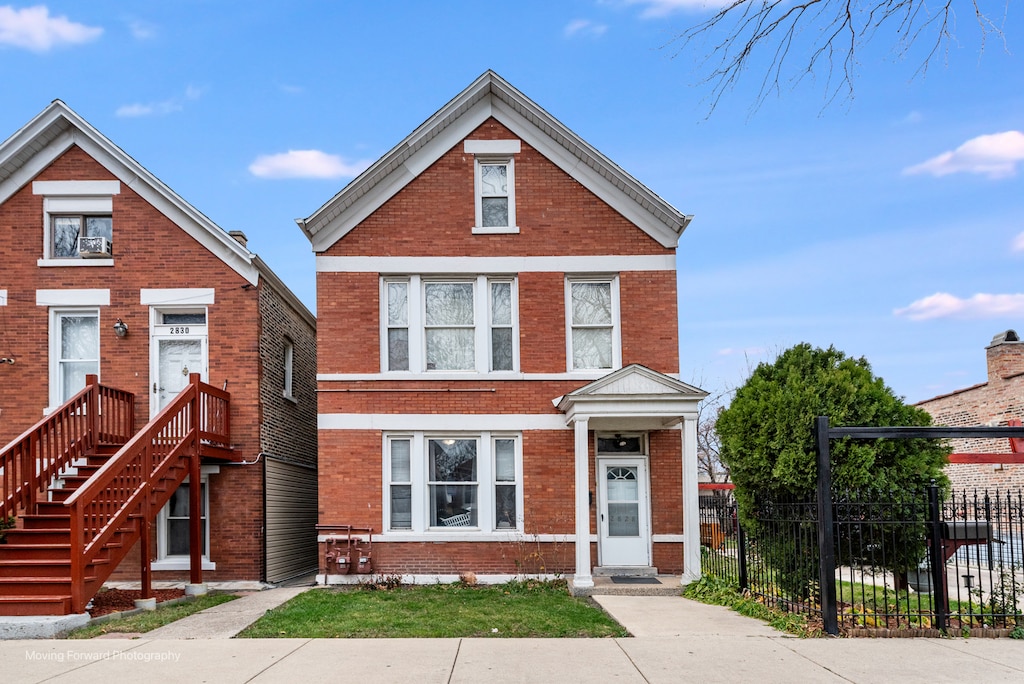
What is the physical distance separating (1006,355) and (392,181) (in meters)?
16.6

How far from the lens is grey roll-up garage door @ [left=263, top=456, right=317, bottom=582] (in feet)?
52.0

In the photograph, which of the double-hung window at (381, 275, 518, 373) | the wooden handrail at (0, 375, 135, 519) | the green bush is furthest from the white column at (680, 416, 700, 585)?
the wooden handrail at (0, 375, 135, 519)

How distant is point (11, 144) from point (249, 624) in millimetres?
10030

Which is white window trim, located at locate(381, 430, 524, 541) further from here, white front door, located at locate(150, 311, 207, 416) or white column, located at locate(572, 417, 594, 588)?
white front door, located at locate(150, 311, 207, 416)

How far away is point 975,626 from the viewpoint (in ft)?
33.1

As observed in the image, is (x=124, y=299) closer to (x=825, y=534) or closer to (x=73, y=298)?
(x=73, y=298)

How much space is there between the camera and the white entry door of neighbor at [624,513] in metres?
15.4

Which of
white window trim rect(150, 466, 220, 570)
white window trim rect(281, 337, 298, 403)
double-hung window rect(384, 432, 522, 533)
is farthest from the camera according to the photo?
white window trim rect(281, 337, 298, 403)

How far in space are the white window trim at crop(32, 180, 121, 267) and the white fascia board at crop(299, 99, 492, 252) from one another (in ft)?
12.2

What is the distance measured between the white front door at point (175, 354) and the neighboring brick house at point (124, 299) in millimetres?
20

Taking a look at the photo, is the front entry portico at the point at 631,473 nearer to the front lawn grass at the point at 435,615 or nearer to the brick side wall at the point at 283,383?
the front lawn grass at the point at 435,615

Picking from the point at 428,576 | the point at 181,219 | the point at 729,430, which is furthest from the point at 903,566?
the point at 181,219

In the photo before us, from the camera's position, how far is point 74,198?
632 inches

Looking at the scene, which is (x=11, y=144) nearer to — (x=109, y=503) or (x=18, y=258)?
(x=18, y=258)
